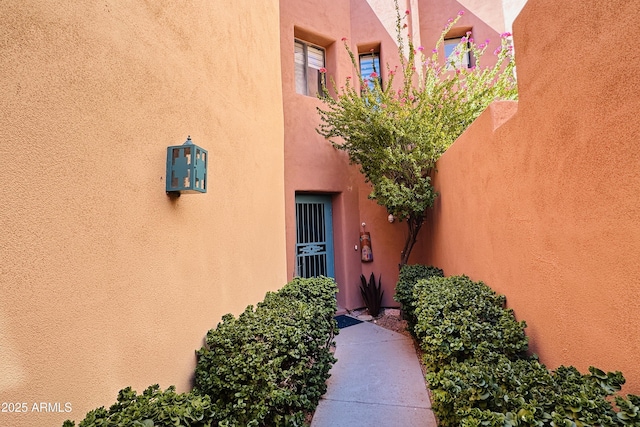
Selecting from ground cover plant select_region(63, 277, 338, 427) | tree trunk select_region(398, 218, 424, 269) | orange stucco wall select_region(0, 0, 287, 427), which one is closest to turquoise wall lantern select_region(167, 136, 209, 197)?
orange stucco wall select_region(0, 0, 287, 427)

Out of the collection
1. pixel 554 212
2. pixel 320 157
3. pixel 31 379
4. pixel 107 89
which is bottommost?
pixel 31 379

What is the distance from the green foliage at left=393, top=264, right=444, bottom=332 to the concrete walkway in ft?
1.47

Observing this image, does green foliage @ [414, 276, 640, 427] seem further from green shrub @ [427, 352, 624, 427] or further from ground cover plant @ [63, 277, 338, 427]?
ground cover plant @ [63, 277, 338, 427]

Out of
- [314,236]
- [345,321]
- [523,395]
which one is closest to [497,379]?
[523,395]

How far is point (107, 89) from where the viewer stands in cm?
181

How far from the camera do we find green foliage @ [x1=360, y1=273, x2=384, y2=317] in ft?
22.1

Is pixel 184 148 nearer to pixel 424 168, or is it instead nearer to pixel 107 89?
pixel 107 89

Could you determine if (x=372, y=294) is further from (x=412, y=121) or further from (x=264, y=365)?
(x=264, y=365)

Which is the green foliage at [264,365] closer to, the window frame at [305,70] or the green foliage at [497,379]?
the green foliage at [497,379]

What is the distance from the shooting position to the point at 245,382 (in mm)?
2244

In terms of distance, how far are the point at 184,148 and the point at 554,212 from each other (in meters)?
2.64

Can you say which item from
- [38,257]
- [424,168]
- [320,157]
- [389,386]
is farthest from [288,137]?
[38,257]

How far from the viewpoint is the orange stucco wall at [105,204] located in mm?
1346

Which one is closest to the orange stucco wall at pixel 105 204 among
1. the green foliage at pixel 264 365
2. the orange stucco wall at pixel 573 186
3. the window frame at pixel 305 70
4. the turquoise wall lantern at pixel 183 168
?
the turquoise wall lantern at pixel 183 168
